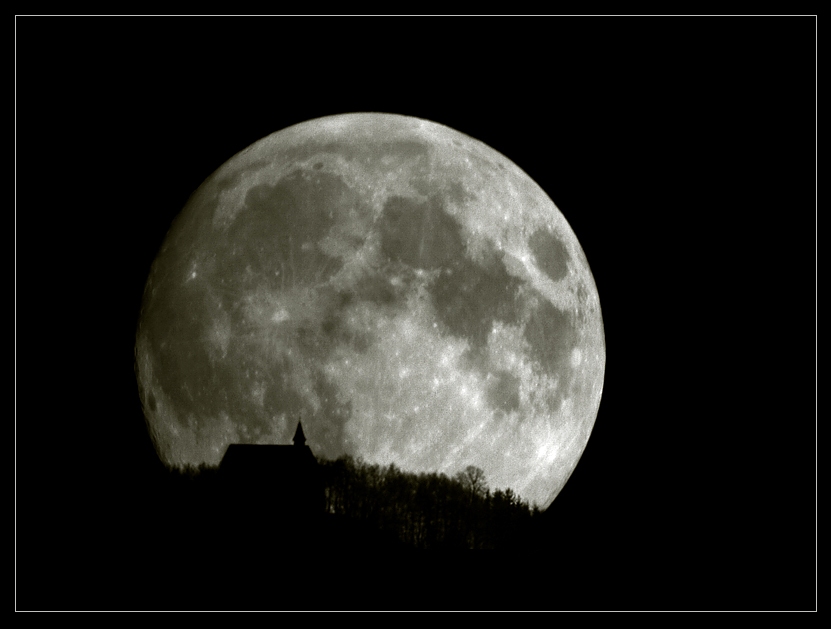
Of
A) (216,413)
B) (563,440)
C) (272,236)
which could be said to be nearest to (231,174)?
(272,236)

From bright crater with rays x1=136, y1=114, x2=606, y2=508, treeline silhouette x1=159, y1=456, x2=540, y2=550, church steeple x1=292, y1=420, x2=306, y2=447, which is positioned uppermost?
bright crater with rays x1=136, y1=114, x2=606, y2=508

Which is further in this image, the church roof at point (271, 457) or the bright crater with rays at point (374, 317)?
the bright crater with rays at point (374, 317)

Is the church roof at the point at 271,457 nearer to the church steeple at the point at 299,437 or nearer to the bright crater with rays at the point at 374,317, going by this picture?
the church steeple at the point at 299,437

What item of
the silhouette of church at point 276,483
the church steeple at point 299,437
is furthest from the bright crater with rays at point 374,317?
the silhouette of church at point 276,483

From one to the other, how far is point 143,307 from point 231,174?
191cm

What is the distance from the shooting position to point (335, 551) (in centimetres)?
1325

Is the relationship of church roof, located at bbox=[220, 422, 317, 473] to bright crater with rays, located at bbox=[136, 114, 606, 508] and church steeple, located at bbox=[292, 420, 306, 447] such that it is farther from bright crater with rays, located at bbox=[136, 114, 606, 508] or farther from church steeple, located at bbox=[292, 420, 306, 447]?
bright crater with rays, located at bbox=[136, 114, 606, 508]

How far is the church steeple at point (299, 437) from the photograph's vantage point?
1317 cm

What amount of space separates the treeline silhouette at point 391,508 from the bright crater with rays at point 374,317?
7.0 inches

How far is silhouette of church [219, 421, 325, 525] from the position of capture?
13.0 meters

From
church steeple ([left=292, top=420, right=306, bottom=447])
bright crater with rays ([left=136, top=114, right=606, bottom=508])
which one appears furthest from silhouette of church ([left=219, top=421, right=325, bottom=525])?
bright crater with rays ([left=136, top=114, right=606, bottom=508])

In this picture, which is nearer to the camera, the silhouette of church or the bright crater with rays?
the silhouette of church

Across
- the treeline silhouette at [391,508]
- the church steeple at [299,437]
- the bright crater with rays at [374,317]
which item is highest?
the bright crater with rays at [374,317]

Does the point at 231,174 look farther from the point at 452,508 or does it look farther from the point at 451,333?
the point at 452,508
